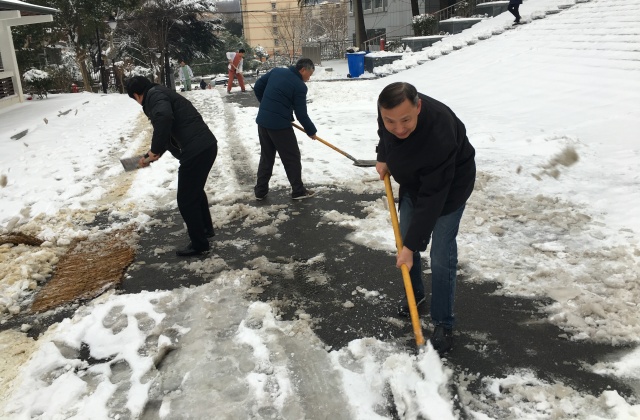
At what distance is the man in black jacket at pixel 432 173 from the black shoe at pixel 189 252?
7.20 feet

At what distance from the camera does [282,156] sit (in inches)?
220

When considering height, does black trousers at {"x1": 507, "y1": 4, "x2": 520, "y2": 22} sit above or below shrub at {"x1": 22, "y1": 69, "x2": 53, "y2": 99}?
above

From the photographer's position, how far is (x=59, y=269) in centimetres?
421

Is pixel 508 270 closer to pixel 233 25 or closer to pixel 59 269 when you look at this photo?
pixel 59 269

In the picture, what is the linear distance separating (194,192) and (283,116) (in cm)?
163

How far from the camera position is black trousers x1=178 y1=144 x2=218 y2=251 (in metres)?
4.21

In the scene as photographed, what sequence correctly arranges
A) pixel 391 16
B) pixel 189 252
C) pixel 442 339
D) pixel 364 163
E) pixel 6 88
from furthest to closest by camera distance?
pixel 391 16, pixel 6 88, pixel 364 163, pixel 189 252, pixel 442 339

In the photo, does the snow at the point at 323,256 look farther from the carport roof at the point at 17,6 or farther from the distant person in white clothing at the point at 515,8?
the distant person in white clothing at the point at 515,8

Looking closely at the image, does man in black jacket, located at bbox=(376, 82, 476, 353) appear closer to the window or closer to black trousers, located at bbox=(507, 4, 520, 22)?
black trousers, located at bbox=(507, 4, 520, 22)

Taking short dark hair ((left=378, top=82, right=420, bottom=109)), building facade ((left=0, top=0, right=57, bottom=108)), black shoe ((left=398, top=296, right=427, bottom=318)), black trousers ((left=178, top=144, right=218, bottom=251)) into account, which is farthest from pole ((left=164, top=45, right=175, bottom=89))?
short dark hair ((left=378, top=82, right=420, bottom=109))

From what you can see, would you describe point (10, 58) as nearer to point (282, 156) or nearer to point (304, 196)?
point (282, 156)

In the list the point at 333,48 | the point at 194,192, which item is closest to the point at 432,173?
the point at 194,192

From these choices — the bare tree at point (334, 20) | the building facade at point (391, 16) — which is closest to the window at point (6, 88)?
the building facade at point (391, 16)

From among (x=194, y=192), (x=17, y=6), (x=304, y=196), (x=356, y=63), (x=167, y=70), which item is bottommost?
(x=304, y=196)
